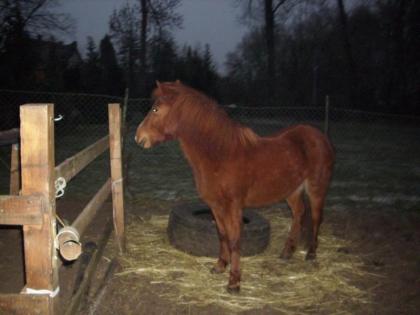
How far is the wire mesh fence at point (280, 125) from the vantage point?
7133 millimetres

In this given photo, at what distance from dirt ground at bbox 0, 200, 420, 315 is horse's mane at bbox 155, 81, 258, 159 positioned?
132cm

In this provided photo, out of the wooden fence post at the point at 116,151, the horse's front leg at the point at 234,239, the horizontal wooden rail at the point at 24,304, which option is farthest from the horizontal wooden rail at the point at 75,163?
the horse's front leg at the point at 234,239

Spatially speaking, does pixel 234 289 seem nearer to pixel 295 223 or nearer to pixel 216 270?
pixel 216 270

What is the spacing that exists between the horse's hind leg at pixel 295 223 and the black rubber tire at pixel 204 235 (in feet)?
0.81

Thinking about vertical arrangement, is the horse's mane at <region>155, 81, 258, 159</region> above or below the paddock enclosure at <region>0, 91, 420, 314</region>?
above

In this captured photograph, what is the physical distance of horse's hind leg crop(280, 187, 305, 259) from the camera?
4418 millimetres

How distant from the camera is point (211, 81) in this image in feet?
74.4

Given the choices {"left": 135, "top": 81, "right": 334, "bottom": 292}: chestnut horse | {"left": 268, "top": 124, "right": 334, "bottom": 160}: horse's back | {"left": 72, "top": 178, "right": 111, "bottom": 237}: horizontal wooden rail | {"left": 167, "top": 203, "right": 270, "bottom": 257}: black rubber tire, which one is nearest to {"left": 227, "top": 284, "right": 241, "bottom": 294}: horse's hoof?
{"left": 135, "top": 81, "right": 334, "bottom": 292}: chestnut horse

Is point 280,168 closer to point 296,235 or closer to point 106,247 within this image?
point 296,235

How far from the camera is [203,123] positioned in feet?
11.5

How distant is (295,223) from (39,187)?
3.46 m

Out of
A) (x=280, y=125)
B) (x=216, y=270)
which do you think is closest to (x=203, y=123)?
(x=216, y=270)

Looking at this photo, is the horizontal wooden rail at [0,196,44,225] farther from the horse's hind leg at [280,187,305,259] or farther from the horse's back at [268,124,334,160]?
the horse's hind leg at [280,187,305,259]

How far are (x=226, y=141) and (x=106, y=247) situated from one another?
78.6 inches
